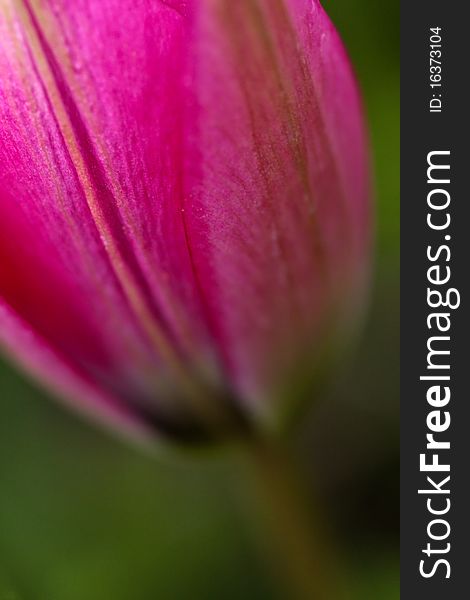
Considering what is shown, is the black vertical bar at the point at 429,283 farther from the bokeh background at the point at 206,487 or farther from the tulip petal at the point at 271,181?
the bokeh background at the point at 206,487

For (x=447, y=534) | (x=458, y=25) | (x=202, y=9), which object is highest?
(x=458, y=25)

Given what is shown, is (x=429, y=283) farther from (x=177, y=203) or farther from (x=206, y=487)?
(x=206, y=487)

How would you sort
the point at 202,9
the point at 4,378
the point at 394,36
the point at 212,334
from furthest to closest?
the point at 4,378 → the point at 394,36 → the point at 212,334 → the point at 202,9

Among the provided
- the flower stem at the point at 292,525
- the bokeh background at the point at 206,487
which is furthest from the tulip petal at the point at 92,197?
the bokeh background at the point at 206,487

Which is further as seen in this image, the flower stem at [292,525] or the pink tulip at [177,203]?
the flower stem at [292,525]

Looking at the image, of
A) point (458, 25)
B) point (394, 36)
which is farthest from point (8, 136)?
point (394, 36)

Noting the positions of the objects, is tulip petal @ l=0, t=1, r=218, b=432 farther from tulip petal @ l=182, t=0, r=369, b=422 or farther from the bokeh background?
the bokeh background

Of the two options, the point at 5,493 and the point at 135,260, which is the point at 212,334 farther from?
the point at 5,493
